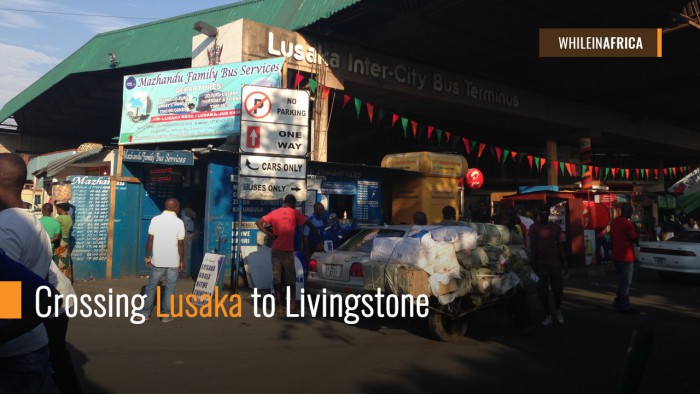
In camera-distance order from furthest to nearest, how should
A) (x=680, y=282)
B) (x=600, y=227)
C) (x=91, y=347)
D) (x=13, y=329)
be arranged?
(x=600, y=227)
(x=680, y=282)
(x=91, y=347)
(x=13, y=329)

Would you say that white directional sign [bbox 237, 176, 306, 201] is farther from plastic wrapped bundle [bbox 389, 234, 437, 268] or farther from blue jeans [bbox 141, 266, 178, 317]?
plastic wrapped bundle [bbox 389, 234, 437, 268]

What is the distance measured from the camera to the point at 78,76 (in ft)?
60.7

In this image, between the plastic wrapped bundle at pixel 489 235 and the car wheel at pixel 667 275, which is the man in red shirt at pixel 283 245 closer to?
the plastic wrapped bundle at pixel 489 235

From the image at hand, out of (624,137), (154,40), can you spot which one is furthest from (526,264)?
(624,137)

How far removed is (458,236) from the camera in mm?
6574

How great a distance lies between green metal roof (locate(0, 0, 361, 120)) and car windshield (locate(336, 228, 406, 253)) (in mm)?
6039

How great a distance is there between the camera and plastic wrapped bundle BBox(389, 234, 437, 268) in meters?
6.30

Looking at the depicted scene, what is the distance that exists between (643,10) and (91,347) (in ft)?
48.0

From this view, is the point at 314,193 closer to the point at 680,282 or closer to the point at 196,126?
the point at 196,126

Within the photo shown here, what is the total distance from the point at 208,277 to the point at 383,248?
10.9ft

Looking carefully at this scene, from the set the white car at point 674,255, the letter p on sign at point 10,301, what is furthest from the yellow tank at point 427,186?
the letter p on sign at point 10,301

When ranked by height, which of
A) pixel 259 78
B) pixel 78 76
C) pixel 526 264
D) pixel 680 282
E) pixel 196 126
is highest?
pixel 78 76

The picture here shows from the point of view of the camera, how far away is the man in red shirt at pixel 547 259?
25.4ft

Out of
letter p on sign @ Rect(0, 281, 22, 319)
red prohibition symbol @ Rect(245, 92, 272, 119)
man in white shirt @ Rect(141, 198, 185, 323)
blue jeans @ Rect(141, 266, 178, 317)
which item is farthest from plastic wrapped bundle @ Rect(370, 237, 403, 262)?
letter p on sign @ Rect(0, 281, 22, 319)
